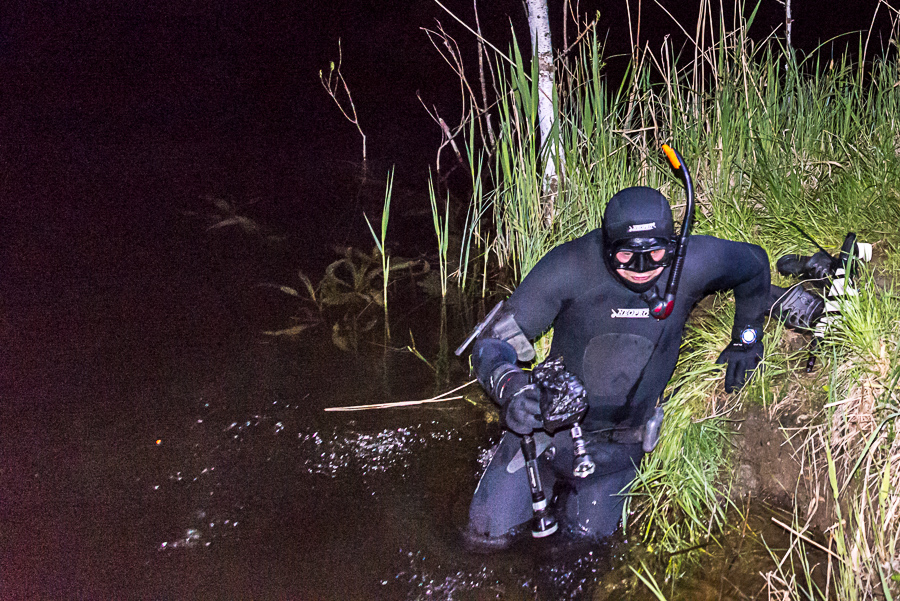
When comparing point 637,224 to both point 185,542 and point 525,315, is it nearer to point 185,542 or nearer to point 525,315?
point 525,315

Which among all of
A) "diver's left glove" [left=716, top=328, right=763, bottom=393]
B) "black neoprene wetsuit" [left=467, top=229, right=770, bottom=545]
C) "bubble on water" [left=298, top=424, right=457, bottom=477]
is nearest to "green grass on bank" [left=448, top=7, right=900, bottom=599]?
"diver's left glove" [left=716, top=328, right=763, bottom=393]

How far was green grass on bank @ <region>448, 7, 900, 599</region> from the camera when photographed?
2.46 metres

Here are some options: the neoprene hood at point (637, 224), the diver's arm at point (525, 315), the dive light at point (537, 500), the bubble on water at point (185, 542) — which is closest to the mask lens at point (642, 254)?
the neoprene hood at point (637, 224)

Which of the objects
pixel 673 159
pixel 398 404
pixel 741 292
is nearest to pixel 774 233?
pixel 741 292

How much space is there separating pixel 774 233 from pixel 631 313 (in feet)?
3.57

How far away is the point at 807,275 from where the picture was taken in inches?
123

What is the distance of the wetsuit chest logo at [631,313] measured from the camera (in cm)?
278

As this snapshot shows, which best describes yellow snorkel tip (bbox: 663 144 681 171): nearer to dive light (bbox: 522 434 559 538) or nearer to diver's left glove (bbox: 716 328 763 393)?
diver's left glove (bbox: 716 328 763 393)

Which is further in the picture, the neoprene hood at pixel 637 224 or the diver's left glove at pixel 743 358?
the diver's left glove at pixel 743 358

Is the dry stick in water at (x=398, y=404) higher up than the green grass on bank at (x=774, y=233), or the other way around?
the green grass on bank at (x=774, y=233)

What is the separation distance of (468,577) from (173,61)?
9.35m

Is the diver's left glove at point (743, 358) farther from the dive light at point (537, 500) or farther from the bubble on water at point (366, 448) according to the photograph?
the bubble on water at point (366, 448)

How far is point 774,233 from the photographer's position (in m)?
3.47

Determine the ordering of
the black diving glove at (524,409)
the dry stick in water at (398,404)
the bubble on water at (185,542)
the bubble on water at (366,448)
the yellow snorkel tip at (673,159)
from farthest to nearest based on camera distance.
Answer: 1. the dry stick in water at (398,404)
2. the bubble on water at (366,448)
3. the bubble on water at (185,542)
4. the yellow snorkel tip at (673,159)
5. the black diving glove at (524,409)
